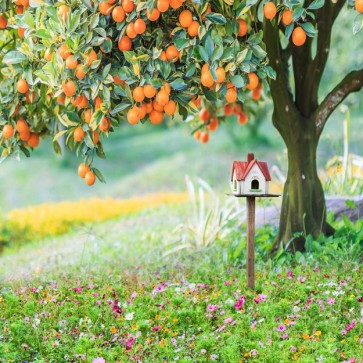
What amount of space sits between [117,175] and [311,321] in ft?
48.8

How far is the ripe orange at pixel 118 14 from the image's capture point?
4.17 metres

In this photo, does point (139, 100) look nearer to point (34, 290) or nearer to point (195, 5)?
point (195, 5)

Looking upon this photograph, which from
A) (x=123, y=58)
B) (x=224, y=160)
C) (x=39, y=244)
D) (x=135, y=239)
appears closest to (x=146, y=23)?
(x=123, y=58)

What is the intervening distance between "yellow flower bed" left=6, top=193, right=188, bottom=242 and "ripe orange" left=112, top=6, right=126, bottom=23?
6.35 m

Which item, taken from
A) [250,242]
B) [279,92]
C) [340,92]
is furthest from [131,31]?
[340,92]

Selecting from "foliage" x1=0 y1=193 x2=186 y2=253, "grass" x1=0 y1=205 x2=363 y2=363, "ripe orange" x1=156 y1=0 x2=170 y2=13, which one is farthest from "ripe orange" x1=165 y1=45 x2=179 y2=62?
"foliage" x1=0 y1=193 x2=186 y2=253

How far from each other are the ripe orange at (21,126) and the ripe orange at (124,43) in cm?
117

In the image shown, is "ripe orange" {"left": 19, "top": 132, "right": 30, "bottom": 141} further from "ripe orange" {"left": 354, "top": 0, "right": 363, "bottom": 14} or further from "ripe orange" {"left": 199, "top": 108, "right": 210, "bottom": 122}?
"ripe orange" {"left": 354, "top": 0, "right": 363, "bottom": 14}

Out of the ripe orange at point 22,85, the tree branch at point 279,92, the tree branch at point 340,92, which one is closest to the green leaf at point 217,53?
the tree branch at point 279,92

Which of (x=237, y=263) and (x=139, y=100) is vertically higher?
(x=139, y=100)

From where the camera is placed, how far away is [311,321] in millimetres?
4191

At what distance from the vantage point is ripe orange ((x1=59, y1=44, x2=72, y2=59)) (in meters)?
4.30

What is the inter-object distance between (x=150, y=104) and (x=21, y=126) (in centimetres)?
118

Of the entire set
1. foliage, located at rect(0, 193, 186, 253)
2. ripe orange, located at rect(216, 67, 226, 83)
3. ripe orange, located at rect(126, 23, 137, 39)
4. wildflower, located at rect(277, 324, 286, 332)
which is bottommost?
wildflower, located at rect(277, 324, 286, 332)
